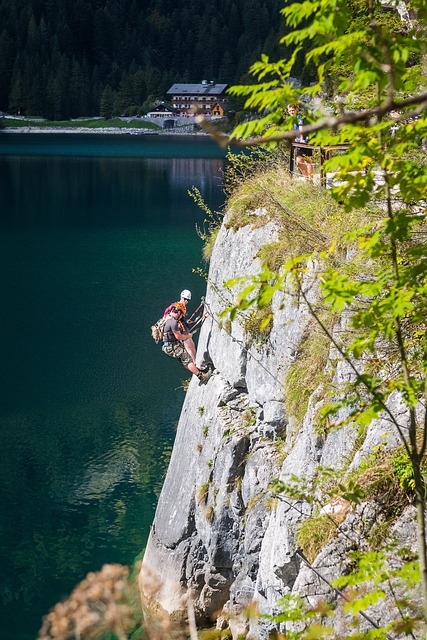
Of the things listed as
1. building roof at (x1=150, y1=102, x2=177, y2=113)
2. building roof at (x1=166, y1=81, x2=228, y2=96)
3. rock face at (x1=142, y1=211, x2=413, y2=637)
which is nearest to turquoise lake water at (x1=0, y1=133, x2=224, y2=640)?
rock face at (x1=142, y1=211, x2=413, y2=637)

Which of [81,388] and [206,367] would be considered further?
[81,388]

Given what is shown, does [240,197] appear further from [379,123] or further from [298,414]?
[379,123]

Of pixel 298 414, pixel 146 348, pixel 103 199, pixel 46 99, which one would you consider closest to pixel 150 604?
pixel 298 414

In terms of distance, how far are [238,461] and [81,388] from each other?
14.7 meters

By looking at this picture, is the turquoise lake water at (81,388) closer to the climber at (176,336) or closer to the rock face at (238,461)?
the rock face at (238,461)

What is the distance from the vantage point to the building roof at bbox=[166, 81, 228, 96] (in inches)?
7274

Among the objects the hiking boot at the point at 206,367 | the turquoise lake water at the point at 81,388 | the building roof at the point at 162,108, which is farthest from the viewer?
the building roof at the point at 162,108

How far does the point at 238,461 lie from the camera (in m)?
12.2

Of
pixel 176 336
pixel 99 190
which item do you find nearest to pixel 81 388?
pixel 176 336

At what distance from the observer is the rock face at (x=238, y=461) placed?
928 cm

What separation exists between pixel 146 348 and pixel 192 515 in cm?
1583

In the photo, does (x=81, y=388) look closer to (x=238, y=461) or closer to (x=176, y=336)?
(x=176, y=336)

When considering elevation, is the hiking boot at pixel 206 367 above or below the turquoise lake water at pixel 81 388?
above

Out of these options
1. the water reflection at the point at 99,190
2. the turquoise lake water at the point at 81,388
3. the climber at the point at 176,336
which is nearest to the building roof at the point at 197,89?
the water reflection at the point at 99,190
